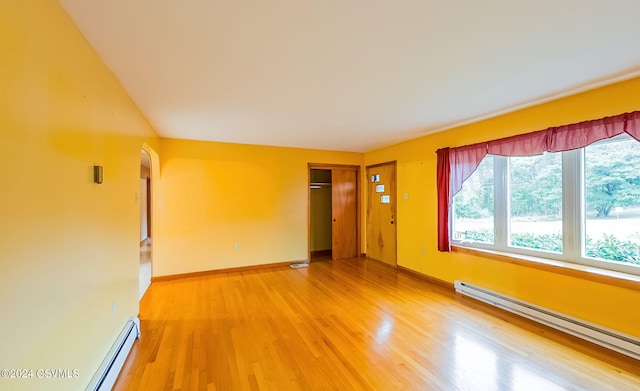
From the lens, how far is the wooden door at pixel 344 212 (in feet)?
19.2

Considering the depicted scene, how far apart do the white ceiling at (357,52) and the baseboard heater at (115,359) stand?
7.41 ft

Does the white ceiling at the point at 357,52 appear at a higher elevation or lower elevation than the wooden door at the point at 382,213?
higher

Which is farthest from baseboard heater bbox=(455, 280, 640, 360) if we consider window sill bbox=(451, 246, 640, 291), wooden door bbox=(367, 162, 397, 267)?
wooden door bbox=(367, 162, 397, 267)

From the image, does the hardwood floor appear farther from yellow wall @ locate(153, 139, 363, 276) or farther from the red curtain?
the red curtain

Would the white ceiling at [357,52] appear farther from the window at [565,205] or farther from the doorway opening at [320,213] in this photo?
the doorway opening at [320,213]

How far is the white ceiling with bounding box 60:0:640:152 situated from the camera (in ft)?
4.77

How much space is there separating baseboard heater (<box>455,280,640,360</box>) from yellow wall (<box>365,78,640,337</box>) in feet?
0.22

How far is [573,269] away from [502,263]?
2.32 feet

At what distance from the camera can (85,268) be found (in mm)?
1699

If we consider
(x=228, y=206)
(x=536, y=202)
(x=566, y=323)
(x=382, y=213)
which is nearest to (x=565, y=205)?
(x=536, y=202)

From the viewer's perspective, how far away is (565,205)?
2748 millimetres

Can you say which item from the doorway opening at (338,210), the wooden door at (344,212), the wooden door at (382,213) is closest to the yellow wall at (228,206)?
the doorway opening at (338,210)

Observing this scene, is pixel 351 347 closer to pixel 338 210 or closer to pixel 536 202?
pixel 536 202

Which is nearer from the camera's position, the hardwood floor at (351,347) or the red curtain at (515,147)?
the hardwood floor at (351,347)
